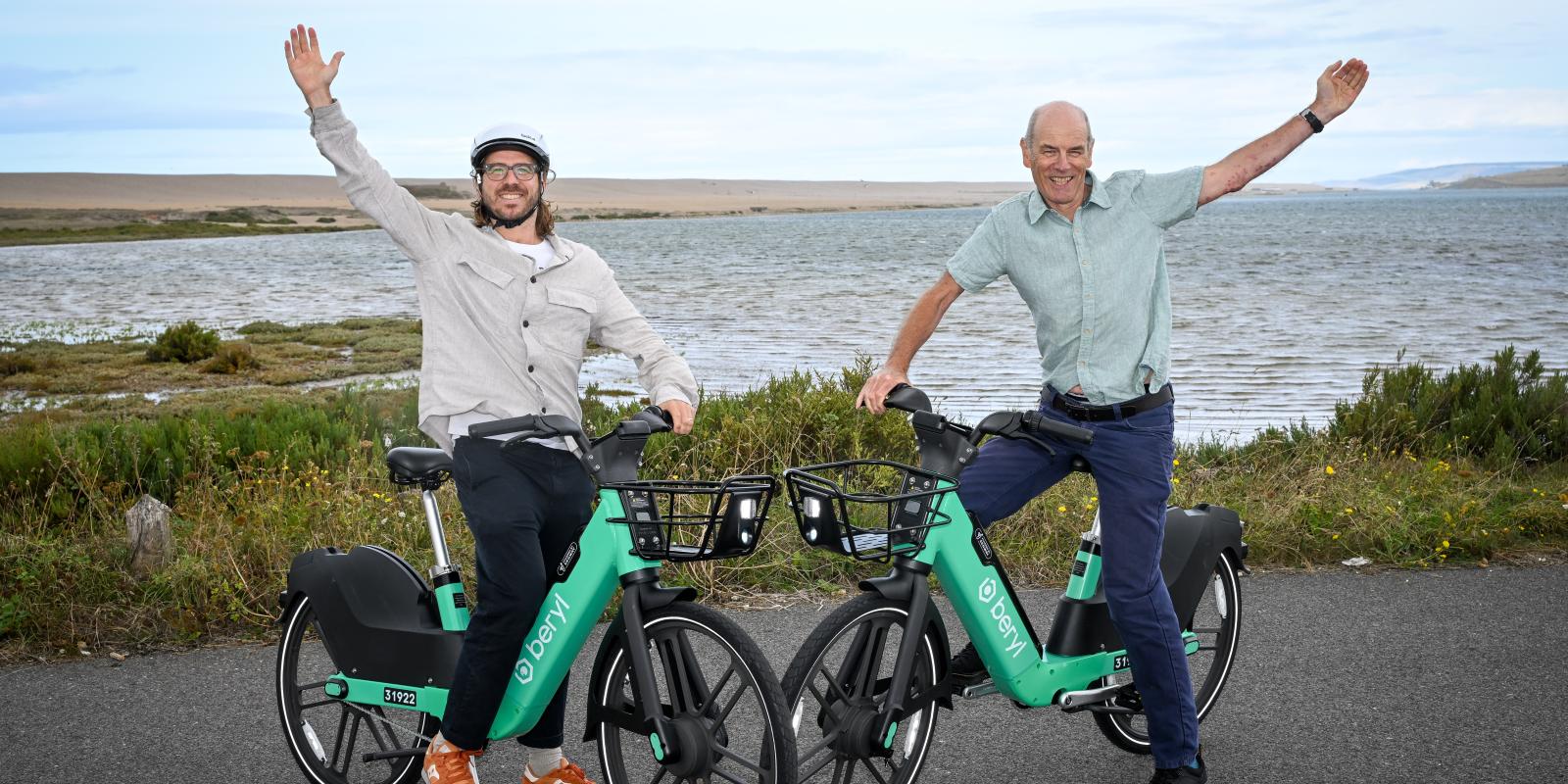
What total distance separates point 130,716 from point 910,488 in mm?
2998

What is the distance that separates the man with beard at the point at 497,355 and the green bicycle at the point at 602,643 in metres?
0.12

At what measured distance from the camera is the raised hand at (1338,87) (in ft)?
13.0

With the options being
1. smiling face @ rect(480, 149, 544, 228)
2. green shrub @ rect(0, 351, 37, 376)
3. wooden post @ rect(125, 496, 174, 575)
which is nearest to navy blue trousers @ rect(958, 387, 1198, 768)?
smiling face @ rect(480, 149, 544, 228)

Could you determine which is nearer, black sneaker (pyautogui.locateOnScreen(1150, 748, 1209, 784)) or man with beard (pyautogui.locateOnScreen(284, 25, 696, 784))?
man with beard (pyautogui.locateOnScreen(284, 25, 696, 784))

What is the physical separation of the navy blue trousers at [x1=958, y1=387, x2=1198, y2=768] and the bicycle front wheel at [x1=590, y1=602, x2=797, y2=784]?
3.32 ft

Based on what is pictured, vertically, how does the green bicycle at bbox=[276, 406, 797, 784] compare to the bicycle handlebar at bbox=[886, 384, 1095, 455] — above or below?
below

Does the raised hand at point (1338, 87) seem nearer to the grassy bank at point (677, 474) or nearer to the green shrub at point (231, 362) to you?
the grassy bank at point (677, 474)

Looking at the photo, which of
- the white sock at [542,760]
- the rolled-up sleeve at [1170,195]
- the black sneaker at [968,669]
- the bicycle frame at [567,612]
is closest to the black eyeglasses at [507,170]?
the bicycle frame at [567,612]

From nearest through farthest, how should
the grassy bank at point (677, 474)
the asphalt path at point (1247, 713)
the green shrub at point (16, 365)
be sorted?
the asphalt path at point (1247, 713)
the grassy bank at point (677, 474)
the green shrub at point (16, 365)

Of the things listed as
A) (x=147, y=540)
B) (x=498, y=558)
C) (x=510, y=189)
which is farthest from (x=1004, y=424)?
(x=147, y=540)

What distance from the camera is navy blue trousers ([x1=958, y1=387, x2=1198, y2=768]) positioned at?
3814mm

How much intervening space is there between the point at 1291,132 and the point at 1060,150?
0.74 metres

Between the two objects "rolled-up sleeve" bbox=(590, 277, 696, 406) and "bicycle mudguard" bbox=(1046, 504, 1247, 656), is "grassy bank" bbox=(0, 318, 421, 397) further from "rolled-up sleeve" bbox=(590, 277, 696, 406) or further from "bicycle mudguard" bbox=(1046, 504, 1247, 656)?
"bicycle mudguard" bbox=(1046, 504, 1247, 656)

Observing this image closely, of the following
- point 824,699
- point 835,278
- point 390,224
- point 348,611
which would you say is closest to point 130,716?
point 348,611
